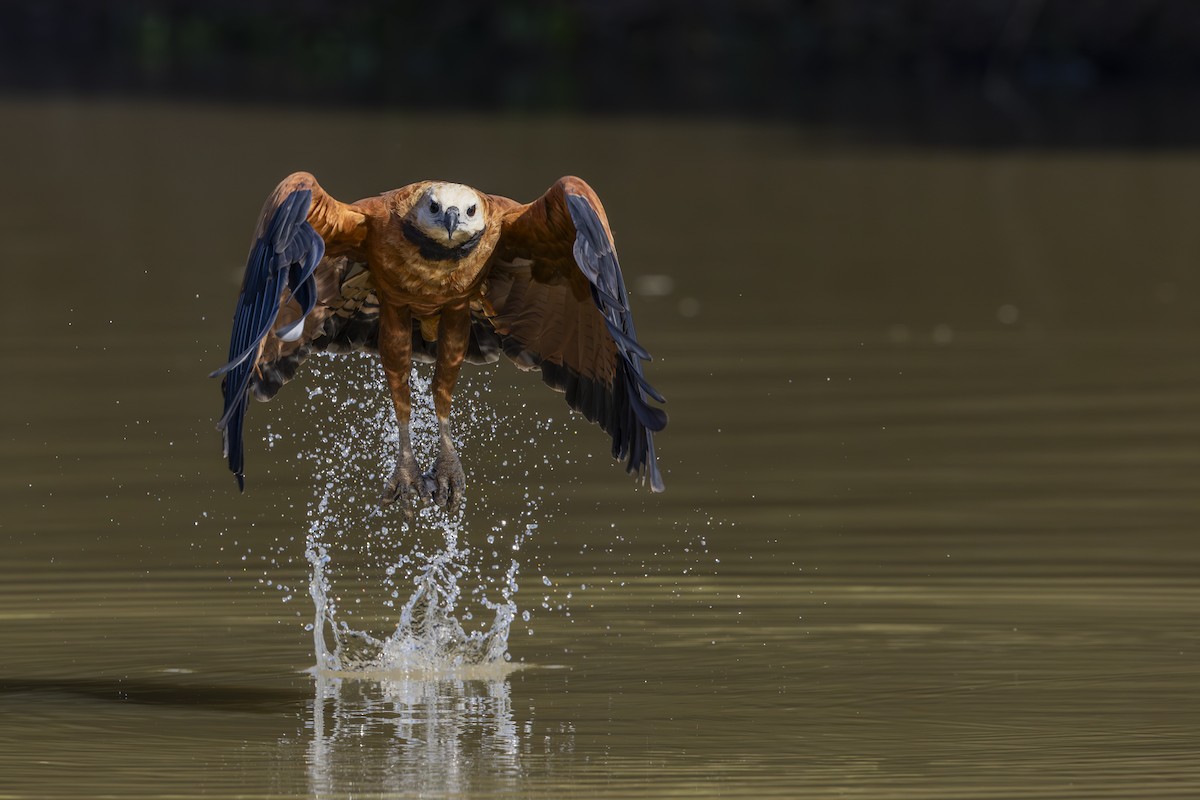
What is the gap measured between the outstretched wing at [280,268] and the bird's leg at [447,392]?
441 mm

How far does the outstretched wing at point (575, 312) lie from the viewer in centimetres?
671

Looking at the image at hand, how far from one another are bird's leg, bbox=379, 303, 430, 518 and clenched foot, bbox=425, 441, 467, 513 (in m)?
0.03

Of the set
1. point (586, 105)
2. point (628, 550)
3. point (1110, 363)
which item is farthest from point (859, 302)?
point (586, 105)

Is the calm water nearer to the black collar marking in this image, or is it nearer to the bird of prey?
the bird of prey

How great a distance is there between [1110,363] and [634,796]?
6.66 metres

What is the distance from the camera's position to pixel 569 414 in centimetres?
1082

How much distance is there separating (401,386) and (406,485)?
29 cm

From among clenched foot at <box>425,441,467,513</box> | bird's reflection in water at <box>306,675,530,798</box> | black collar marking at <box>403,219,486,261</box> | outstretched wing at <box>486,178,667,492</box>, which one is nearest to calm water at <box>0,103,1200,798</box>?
bird's reflection in water at <box>306,675,530,798</box>

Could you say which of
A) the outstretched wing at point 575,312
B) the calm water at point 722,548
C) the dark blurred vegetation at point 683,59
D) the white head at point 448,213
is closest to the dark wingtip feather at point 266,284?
the white head at point 448,213

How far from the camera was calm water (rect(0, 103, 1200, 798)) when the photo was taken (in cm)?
629

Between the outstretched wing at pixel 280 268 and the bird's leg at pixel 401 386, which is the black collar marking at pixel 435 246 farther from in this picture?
the bird's leg at pixel 401 386

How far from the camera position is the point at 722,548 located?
842 cm

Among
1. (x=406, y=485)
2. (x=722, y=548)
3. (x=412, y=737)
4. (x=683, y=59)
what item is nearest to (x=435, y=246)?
(x=406, y=485)

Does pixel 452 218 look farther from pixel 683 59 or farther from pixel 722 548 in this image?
pixel 683 59
